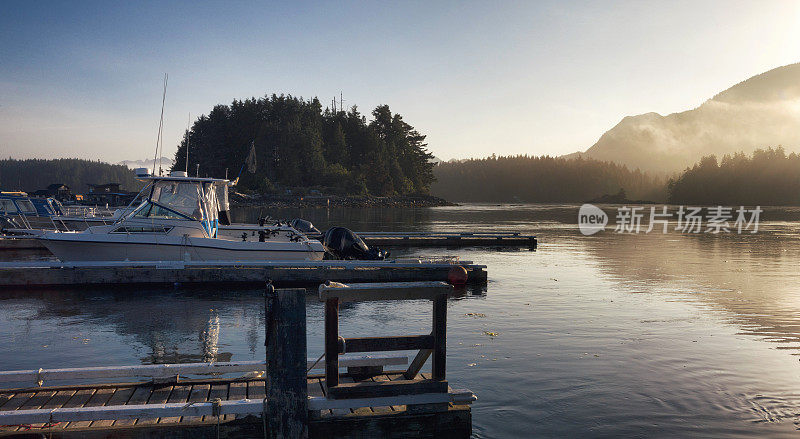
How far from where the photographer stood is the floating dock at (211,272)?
60.8 ft

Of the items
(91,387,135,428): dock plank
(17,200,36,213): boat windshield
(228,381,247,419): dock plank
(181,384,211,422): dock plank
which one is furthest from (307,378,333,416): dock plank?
(17,200,36,213): boat windshield

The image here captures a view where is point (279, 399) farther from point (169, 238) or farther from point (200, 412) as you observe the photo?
point (169, 238)

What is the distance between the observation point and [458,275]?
2062 cm

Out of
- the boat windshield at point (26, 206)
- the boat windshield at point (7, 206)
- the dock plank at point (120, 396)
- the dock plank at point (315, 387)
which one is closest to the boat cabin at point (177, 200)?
the dock plank at point (120, 396)

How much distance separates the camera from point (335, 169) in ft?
410

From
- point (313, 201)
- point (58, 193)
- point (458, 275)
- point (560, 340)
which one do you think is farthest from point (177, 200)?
point (58, 193)

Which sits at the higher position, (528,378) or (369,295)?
(369,295)

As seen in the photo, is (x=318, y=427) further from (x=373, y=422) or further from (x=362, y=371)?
(x=362, y=371)

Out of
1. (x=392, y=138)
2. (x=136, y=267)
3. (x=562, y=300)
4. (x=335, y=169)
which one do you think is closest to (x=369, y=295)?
(x=562, y=300)

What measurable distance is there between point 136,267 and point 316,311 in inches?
266

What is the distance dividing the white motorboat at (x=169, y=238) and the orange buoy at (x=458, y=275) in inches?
187

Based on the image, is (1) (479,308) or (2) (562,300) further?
(2) (562,300)

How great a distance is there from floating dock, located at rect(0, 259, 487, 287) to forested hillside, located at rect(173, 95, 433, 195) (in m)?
96.2

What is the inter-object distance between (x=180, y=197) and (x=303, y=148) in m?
102
